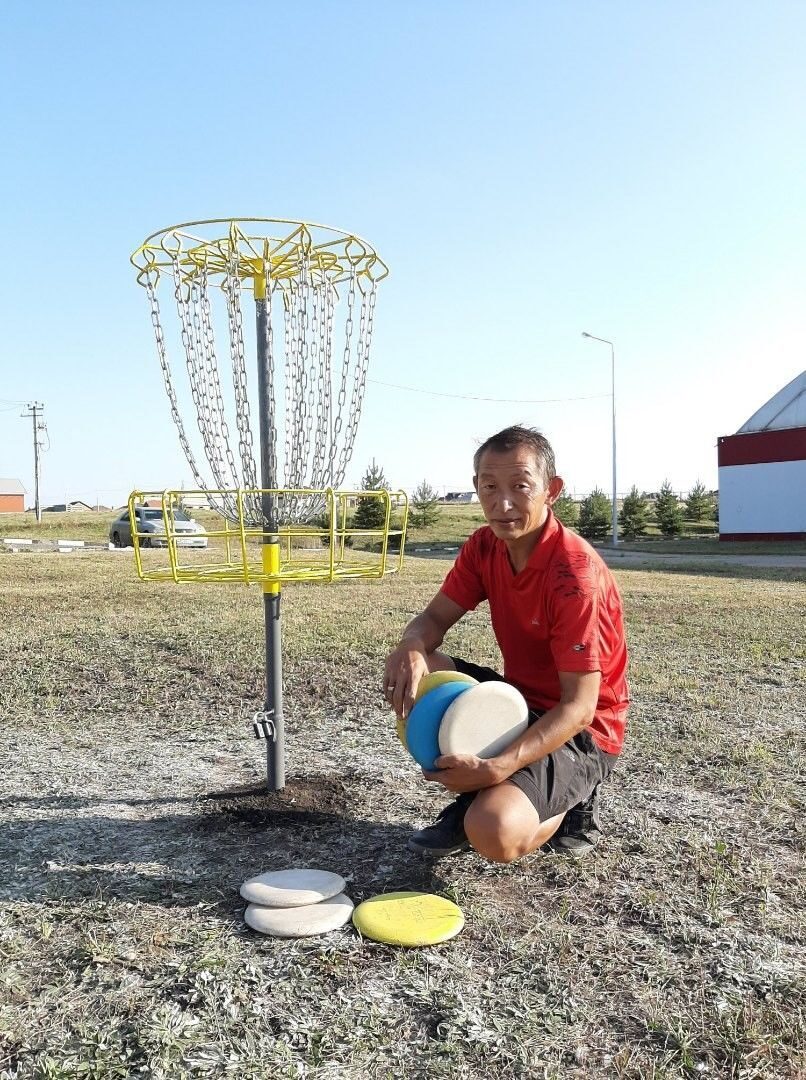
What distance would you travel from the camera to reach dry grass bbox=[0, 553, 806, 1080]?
80.0 inches

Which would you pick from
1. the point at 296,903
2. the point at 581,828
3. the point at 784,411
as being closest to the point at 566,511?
the point at 784,411

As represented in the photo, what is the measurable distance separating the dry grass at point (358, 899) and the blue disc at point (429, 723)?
44 cm

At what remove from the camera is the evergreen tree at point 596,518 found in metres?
39.7

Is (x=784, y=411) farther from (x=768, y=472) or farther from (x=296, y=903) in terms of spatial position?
(x=296, y=903)

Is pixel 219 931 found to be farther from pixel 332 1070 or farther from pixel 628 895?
pixel 628 895

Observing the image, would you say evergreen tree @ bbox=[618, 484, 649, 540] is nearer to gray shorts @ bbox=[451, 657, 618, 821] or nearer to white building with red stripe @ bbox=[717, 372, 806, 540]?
white building with red stripe @ bbox=[717, 372, 806, 540]

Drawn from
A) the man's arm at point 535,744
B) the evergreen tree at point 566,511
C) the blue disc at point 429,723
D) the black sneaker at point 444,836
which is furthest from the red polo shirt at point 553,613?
the evergreen tree at point 566,511

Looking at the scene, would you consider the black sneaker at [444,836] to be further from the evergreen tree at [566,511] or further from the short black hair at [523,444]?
the evergreen tree at [566,511]

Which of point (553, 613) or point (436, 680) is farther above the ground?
point (553, 613)

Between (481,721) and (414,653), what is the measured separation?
52 centimetres

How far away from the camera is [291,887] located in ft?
8.90

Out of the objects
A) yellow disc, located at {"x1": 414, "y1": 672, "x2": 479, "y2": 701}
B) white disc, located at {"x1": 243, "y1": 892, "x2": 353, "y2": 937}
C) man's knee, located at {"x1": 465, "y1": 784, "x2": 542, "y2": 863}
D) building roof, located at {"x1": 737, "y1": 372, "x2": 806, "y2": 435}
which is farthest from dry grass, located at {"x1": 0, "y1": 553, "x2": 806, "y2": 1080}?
building roof, located at {"x1": 737, "y1": 372, "x2": 806, "y2": 435}

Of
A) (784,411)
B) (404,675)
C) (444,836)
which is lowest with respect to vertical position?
(444,836)

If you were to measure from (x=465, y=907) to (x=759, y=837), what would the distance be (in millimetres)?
1280
